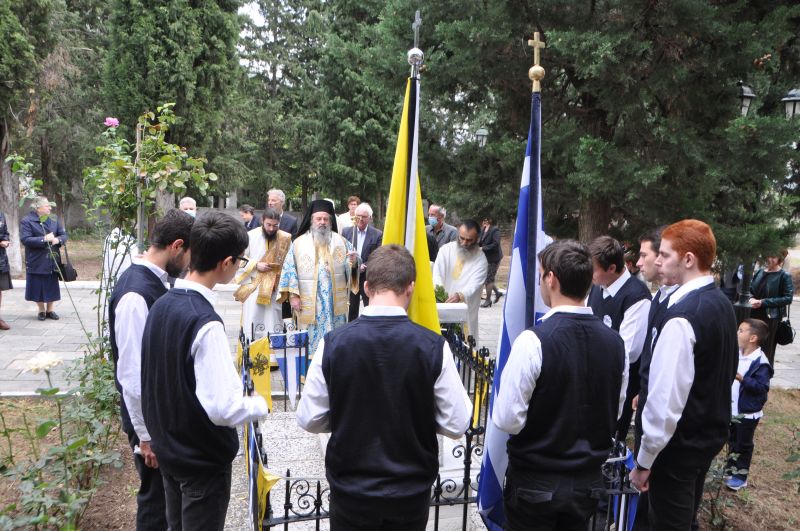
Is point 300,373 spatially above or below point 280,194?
below

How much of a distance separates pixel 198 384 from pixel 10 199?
1439cm

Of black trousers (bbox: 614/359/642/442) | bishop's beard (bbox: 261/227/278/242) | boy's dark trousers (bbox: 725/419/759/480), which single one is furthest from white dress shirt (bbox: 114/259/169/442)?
boy's dark trousers (bbox: 725/419/759/480)

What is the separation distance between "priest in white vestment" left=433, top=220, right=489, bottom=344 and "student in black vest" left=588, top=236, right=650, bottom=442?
110 inches

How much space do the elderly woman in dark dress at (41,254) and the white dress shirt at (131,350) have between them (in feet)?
21.9

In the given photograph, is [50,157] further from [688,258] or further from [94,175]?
[688,258]

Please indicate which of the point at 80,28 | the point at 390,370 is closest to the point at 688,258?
the point at 390,370

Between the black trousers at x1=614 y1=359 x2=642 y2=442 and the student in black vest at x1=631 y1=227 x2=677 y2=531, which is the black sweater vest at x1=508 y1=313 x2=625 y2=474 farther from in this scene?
the black trousers at x1=614 y1=359 x2=642 y2=442

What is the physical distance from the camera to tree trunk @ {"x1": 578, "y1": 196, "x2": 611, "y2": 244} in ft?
22.4

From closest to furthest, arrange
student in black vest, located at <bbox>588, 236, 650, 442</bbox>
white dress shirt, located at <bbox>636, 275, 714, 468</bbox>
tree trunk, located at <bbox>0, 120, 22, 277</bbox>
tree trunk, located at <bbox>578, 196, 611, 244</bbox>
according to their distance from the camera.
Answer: white dress shirt, located at <bbox>636, 275, 714, 468</bbox>, student in black vest, located at <bbox>588, 236, 650, 442</bbox>, tree trunk, located at <bbox>578, 196, 611, 244</bbox>, tree trunk, located at <bbox>0, 120, 22, 277</bbox>

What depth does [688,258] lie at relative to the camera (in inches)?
113

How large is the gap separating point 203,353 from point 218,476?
0.63 m

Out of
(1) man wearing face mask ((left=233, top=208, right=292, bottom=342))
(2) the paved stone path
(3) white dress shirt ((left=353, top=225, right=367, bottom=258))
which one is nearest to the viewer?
(2) the paved stone path

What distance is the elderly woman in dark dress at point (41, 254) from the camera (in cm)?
866

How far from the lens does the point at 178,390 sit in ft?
7.84
